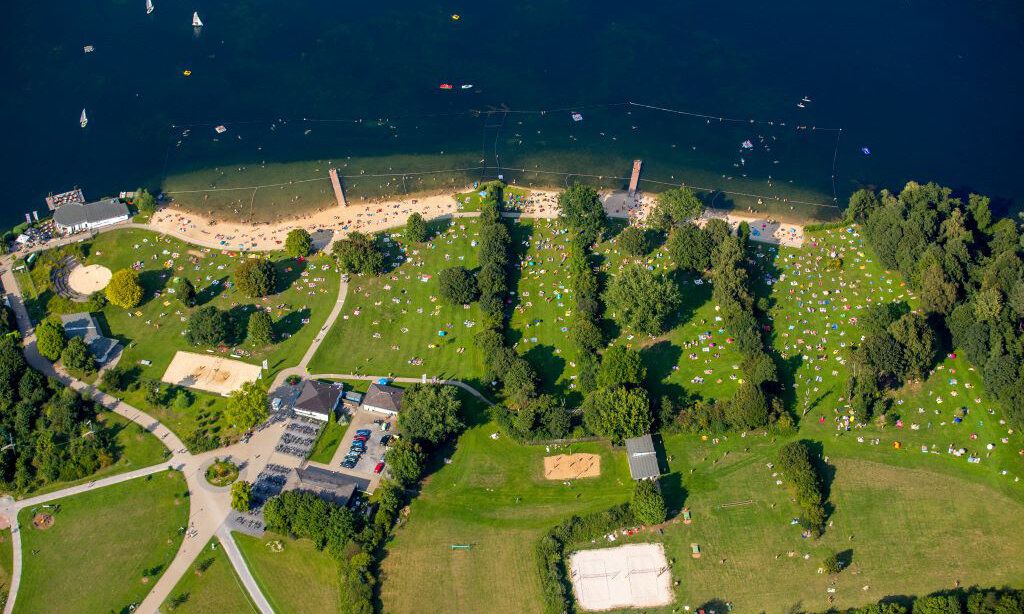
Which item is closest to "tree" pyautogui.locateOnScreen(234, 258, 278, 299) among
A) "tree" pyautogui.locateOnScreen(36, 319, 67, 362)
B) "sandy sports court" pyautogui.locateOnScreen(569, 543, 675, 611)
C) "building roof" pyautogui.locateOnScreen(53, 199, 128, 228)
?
"tree" pyautogui.locateOnScreen(36, 319, 67, 362)

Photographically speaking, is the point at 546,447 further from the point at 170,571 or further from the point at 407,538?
the point at 170,571

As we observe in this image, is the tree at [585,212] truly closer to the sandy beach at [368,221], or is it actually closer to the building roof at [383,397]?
the sandy beach at [368,221]

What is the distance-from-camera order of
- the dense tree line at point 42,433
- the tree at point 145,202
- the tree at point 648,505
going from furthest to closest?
the tree at point 145,202 → the dense tree line at point 42,433 → the tree at point 648,505

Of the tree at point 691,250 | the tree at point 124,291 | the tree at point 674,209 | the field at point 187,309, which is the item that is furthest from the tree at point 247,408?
the tree at point 674,209

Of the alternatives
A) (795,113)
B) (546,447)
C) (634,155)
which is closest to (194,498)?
(546,447)

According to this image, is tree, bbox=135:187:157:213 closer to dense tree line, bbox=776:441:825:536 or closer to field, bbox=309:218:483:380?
field, bbox=309:218:483:380

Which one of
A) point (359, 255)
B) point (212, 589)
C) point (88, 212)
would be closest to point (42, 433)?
point (212, 589)
